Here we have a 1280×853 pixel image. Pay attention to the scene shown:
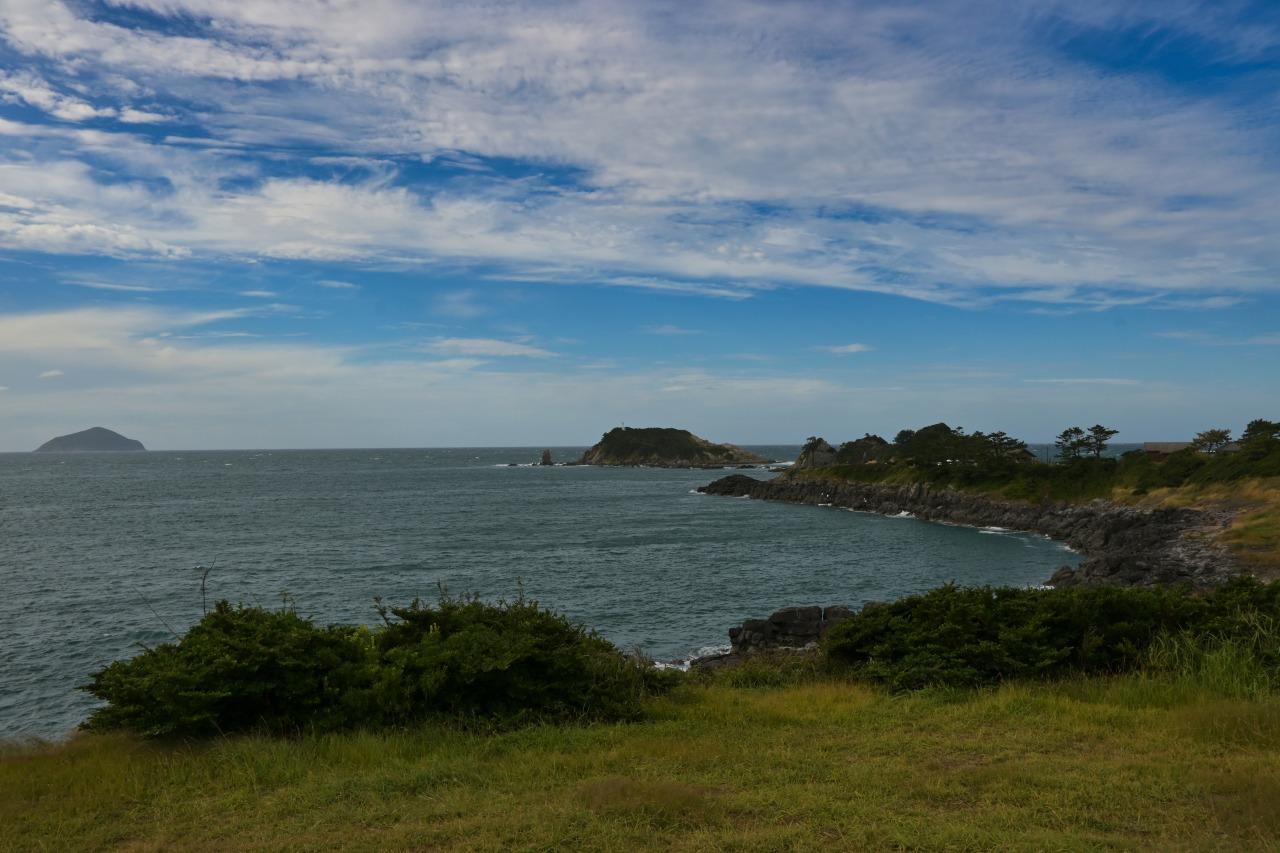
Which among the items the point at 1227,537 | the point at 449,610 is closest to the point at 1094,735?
the point at 449,610

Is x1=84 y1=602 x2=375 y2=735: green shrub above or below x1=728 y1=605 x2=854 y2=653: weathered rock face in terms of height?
above

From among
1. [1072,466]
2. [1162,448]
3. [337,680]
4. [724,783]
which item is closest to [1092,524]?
[1072,466]

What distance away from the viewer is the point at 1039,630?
39.7ft

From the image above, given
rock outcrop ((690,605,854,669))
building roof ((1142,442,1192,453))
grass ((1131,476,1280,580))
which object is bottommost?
rock outcrop ((690,605,854,669))

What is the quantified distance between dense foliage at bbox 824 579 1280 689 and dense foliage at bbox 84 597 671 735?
4.65m

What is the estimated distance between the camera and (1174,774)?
7.54 meters

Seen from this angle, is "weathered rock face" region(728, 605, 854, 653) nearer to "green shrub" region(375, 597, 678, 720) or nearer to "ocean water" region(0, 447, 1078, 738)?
"ocean water" region(0, 447, 1078, 738)

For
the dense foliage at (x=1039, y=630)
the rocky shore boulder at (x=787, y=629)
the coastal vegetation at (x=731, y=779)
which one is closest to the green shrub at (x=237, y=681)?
the coastal vegetation at (x=731, y=779)

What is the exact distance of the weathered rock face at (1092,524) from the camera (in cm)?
3456

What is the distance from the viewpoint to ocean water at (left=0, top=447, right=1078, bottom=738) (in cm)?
2800

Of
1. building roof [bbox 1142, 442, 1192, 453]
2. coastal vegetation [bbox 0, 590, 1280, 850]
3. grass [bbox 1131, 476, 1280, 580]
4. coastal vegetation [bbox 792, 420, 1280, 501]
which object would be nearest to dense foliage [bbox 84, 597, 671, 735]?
coastal vegetation [bbox 0, 590, 1280, 850]

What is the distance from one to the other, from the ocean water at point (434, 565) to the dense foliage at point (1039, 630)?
10116 mm

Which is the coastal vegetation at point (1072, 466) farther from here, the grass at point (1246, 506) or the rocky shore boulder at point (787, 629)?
the rocky shore boulder at point (787, 629)

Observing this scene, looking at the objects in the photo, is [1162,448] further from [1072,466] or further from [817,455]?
[817,455]
